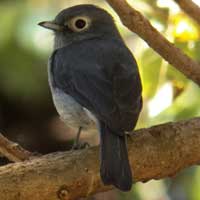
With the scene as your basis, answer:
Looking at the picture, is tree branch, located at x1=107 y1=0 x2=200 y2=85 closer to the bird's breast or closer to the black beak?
the bird's breast

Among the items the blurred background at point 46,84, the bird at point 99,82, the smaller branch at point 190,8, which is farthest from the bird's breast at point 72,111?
the smaller branch at point 190,8

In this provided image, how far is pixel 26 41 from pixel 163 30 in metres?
1.22

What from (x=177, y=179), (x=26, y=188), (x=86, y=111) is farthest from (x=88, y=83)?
(x=177, y=179)

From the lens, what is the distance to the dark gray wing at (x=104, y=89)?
288 centimetres

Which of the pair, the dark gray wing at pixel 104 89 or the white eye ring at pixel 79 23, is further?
the white eye ring at pixel 79 23

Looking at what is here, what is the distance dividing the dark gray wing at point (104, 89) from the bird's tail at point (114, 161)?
5 centimetres

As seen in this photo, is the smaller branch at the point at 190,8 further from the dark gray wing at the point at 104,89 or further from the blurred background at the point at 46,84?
the dark gray wing at the point at 104,89

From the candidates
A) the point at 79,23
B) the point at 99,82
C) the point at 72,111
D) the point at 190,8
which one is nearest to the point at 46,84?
the point at 79,23

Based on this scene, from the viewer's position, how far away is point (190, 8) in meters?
2.89

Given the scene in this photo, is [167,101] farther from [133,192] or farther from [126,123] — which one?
[133,192]

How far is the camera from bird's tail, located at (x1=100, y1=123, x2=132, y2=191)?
2637 millimetres

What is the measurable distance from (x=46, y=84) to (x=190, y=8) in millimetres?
1999

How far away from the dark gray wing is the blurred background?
97 millimetres

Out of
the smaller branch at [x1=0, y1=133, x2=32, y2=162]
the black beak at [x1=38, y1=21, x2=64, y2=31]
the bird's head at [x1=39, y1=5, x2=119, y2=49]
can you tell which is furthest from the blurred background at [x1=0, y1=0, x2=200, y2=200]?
the smaller branch at [x1=0, y1=133, x2=32, y2=162]
